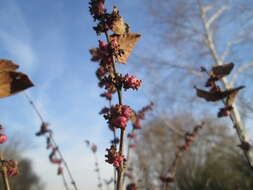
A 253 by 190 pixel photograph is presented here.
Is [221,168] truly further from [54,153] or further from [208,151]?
[54,153]

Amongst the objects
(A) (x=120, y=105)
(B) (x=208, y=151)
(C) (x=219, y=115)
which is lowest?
(A) (x=120, y=105)

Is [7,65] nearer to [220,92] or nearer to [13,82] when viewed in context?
[13,82]

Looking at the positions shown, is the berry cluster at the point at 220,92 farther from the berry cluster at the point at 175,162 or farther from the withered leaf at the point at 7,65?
the withered leaf at the point at 7,65

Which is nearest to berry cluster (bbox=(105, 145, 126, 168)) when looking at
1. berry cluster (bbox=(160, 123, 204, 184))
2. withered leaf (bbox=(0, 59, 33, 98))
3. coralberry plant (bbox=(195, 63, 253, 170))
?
withered leaf (bbox=(0, 59, 33, 98))

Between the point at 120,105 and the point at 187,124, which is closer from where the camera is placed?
the point at 120,105

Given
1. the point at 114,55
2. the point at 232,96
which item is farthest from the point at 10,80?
the point at 232,96

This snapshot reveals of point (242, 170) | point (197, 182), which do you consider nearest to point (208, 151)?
point (242, 170)
